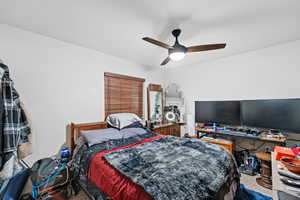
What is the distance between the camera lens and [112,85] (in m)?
2.91

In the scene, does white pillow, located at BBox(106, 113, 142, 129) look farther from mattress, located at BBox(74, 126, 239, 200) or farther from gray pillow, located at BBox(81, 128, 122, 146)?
mattress, located at BBox(74, 126, 239, 200)

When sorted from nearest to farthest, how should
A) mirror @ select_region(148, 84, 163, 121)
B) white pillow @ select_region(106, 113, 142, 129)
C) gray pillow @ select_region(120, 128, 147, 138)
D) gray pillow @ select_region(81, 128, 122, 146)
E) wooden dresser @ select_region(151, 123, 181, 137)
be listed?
gray pillow @ select_region(81, 128, 122, 146), gray pillow @ select_region(120, 128, 147, 138), white pillow @ select_region(106, 113, 142, 129), wooden dresser @ select_region(151, 123, 181, 137), mirror @ select_region(148, 84, 163, 121)

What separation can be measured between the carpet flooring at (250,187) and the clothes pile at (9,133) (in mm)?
833

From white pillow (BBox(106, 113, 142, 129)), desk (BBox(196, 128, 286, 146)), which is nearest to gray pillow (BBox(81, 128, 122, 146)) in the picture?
white pillow (BBox(106, 113, 142, 129))

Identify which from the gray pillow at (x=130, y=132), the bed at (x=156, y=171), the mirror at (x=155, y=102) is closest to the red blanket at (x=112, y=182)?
the bed at (x=156, y=171)

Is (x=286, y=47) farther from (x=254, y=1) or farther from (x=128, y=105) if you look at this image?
(x=128, y=105)

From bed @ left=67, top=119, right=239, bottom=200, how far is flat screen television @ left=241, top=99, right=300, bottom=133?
1.41 metres

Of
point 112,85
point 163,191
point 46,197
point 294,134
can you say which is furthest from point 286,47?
point 46,197

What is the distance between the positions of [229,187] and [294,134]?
6.66 ft

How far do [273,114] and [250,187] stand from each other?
4.57ft

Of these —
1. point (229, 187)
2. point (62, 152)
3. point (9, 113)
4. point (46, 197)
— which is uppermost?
point (9, 113)

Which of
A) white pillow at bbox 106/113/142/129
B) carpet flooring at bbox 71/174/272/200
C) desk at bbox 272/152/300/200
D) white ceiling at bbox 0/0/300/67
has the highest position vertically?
white ceiling at bbox 0/0/300/67

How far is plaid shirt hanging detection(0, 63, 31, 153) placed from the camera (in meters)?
1.38

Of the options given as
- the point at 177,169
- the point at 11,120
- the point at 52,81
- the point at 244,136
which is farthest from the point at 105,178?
the point at 244,136
